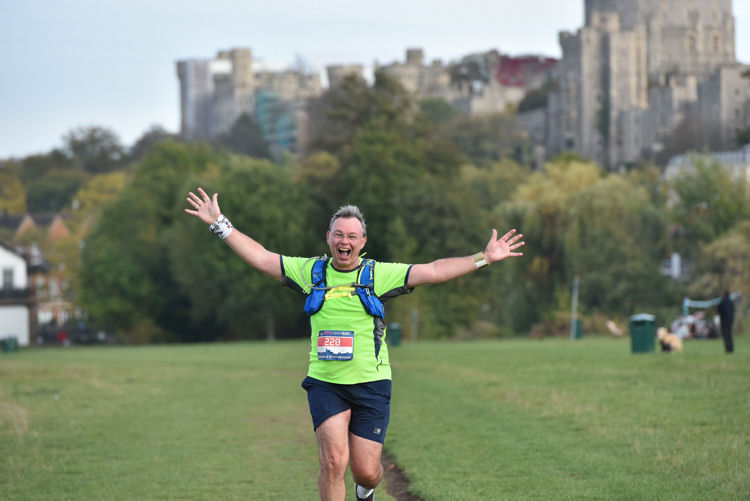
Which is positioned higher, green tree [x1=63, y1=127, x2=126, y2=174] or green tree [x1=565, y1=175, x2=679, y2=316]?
green tree [x1=63, y1=127, x2=126, y2=174]

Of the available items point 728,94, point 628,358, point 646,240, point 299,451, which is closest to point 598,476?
point 299,451

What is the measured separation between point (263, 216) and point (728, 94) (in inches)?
3684

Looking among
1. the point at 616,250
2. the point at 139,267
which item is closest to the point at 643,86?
the point at 139,267

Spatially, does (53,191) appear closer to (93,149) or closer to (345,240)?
(93,149)

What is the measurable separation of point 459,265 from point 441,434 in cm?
851

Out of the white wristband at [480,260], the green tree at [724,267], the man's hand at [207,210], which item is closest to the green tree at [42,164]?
the green tree at [724,267]

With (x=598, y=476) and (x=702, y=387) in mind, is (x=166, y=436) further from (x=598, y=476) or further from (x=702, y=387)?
(x=702, y=387)

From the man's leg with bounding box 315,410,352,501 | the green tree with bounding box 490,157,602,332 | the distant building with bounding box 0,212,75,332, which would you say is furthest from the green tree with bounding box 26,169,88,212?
the man's leg with bounding box 315,410,352,501

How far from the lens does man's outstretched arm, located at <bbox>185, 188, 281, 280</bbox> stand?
955 centimetres

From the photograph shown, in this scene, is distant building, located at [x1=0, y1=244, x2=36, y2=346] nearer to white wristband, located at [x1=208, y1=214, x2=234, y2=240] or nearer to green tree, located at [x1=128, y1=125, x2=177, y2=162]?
white wristband, located at [x1=208, y1=214, x2=234, y2=240]

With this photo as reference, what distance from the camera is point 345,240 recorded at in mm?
9195

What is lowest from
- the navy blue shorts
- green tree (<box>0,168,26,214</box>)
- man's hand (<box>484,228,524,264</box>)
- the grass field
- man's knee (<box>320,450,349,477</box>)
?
the grass field

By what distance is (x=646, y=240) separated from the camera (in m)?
66.3

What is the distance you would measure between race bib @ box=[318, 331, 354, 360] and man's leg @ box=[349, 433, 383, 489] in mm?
625
